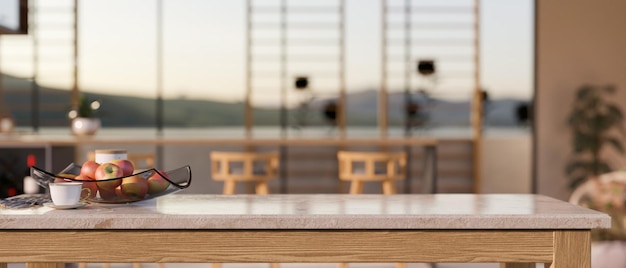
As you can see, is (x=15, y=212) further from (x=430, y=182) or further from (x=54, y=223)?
(x=430, y=182)

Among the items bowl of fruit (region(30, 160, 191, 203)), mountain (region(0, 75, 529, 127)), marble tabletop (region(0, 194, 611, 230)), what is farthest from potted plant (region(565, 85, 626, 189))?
bowl of fruit (region(30, 160, 191, 203))

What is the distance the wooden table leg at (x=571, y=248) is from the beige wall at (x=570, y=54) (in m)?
6.11

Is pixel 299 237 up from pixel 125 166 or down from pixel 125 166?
down

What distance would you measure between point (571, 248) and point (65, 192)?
1330 millimetres

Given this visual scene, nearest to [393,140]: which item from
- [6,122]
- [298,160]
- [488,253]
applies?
[298,160]

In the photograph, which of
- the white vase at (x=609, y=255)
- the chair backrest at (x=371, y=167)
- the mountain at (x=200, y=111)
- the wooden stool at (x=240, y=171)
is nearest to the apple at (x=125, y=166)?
the white vase at (x=609, y=255)

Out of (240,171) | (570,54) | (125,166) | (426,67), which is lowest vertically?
(240,171)

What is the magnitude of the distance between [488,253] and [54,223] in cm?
111

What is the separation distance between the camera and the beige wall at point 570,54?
7910mm

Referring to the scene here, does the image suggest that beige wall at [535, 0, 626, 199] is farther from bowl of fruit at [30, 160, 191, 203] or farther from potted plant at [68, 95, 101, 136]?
bowl of fruit at [30, 160, 191, 203]

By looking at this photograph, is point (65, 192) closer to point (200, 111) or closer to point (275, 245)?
point (275, 245)

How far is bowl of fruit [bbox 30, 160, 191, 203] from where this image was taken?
2199 millimetres

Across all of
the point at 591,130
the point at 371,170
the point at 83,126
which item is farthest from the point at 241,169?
the point at 591,130

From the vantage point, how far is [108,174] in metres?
2.23
